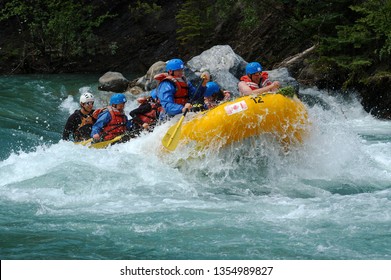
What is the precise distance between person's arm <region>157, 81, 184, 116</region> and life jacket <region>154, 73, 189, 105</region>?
6 centimetres

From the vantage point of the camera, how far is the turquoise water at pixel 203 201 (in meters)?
5.66

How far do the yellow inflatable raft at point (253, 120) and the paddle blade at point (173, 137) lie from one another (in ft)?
0.91

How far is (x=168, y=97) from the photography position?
894 centimetres

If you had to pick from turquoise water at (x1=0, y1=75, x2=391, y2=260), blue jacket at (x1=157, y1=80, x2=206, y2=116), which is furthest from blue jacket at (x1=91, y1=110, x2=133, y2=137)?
blue jacket at (x1=157, y1=80, x2=206, y2=116)

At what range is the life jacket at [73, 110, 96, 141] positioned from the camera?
10.0m

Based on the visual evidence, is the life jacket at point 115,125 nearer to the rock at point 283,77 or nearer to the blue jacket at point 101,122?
the blue jacket at point 101,122

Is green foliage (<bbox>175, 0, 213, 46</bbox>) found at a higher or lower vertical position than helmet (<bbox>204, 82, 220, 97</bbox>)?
higher

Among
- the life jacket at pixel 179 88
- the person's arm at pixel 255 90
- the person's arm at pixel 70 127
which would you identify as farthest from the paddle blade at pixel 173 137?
the person's arm at pixel 70 127

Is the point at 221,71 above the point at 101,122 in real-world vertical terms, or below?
above

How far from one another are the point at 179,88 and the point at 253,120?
161 cm

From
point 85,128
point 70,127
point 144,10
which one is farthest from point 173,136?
point 144,10

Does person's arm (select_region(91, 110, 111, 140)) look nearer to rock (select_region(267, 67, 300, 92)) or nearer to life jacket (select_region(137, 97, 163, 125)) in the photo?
life jacket (select_region(137, 97, 163, 125))

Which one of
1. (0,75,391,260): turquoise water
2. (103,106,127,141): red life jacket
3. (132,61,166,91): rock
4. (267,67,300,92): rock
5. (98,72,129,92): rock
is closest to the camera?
(0,75,391,260): turquoise water

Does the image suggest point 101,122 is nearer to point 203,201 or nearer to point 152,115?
point 152,115
